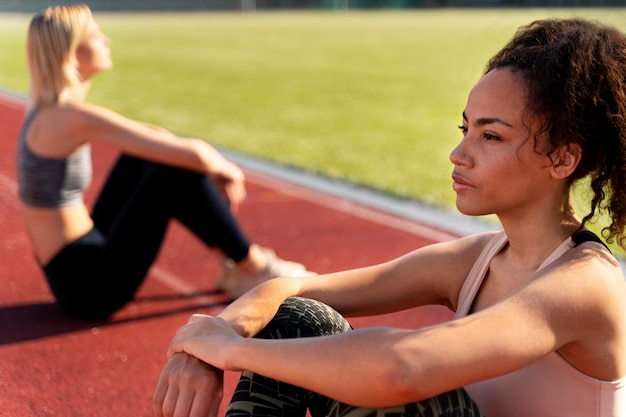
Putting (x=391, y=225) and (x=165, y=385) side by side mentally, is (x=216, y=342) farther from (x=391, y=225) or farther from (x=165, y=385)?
(x=391, y=225)

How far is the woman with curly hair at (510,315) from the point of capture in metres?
1.76

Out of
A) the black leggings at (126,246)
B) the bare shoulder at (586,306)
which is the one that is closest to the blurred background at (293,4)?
the black leggings at (126,246)

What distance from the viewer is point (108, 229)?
4.39 meters

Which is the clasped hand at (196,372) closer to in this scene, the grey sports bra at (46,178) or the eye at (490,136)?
the eye at (490,136)

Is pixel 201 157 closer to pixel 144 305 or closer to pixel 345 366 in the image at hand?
pixel 144 305

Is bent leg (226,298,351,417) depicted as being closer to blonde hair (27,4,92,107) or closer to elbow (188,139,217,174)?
elbow (188,139,217,174)

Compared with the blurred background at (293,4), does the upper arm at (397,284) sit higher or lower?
higher

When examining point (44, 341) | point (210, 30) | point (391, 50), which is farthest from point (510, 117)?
point (210, 30)

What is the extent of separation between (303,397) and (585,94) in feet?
3.24

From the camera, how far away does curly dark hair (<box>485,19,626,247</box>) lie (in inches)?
75.7

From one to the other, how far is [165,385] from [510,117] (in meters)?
1.08

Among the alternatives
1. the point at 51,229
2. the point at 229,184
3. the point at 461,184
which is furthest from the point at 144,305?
the point at 461,184

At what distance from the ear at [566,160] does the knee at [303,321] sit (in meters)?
0.67

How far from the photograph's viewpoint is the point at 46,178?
407 centimetres
